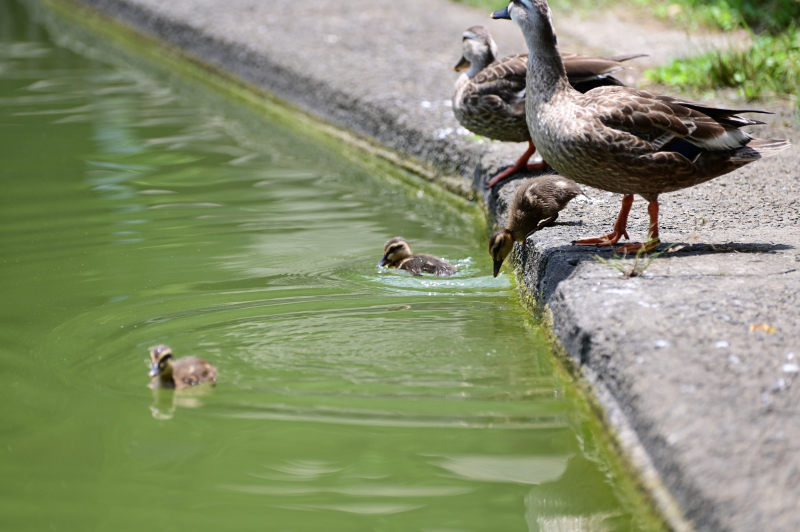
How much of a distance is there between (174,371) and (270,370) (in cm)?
45

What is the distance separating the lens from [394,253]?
5.95 meters

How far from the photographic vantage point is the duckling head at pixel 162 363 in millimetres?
4109

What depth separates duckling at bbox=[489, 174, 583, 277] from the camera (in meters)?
5.55

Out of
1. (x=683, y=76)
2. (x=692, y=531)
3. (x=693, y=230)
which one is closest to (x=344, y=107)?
(x=683, y=76)

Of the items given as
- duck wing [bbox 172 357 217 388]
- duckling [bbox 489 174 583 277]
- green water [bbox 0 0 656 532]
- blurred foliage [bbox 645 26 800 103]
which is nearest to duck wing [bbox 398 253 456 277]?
green water [bbox 0 0 656 532]

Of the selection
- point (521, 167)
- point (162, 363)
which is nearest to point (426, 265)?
point (521, 167)

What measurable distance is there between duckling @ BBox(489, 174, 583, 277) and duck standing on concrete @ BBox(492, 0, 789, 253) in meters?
0.63

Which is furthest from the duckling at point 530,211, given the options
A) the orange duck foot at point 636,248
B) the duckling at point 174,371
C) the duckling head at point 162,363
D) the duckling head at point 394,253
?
the duckling head at point 162,363

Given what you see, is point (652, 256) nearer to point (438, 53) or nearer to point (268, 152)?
point (268, 152)

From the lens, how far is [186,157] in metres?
8.72

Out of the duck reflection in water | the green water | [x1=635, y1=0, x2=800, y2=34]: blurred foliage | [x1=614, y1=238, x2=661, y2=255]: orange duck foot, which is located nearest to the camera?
the green water

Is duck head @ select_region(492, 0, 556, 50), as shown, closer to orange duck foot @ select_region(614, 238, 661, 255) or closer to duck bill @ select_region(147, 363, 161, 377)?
orange duck foot @ select_region(614, 238, 661, 255)

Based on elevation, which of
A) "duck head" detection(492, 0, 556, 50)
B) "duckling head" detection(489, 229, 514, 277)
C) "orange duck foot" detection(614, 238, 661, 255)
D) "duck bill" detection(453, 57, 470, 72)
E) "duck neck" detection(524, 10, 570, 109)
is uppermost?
"duck head" detection(492, 0, 556, 50)

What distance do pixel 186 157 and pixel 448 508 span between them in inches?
240
